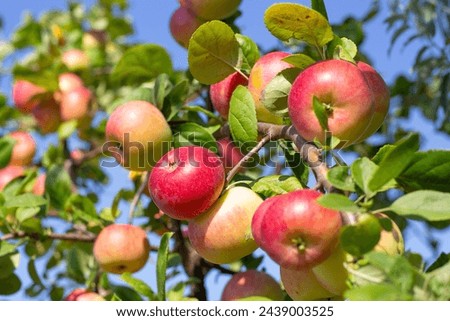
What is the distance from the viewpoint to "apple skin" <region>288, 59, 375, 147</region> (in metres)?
0.89

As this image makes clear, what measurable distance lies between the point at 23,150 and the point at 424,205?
1674 mm

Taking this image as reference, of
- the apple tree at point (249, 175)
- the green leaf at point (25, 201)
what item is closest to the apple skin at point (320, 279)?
the apple tree at point (249, 175)

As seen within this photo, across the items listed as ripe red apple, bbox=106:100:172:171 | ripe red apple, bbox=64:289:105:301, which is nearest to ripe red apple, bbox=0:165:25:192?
ripe red apple, bbox=64:289:105:301

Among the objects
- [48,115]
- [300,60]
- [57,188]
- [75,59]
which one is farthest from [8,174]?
[300,60]

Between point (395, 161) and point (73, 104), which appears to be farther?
point (73, 104)

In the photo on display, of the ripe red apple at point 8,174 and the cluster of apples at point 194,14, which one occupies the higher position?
the cluster of apples at point 194,14

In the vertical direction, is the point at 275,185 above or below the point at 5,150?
above

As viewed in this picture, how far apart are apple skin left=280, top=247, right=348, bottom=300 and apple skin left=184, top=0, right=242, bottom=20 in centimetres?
63

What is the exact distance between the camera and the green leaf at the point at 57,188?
162cm

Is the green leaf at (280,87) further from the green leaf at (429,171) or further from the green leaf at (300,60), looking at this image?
the green leaf at (429,171)

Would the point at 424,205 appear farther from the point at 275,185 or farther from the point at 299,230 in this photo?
the point at 275,185

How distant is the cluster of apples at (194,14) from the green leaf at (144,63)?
99 millimetres

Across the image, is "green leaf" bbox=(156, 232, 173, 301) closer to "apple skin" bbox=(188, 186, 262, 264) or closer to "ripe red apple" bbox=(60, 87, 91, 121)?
"apple skin" bbox=(188, 186, 262, 264)

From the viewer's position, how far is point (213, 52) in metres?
1.12
